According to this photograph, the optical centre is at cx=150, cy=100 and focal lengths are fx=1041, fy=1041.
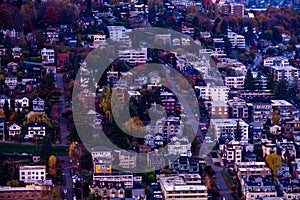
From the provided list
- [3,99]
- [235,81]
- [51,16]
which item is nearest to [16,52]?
[51,16]

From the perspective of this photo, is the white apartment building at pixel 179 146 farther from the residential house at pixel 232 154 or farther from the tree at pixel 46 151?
the tree at pixel 46 151

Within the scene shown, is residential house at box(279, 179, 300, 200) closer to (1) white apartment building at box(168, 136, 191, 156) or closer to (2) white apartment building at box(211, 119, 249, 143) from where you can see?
(1) white apartment building at box(168, 136, 191, 156)

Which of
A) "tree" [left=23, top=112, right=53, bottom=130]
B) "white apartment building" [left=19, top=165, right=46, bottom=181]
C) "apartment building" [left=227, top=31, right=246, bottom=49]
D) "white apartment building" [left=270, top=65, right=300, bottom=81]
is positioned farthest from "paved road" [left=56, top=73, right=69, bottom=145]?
"apartment building" [left=227, top=31, right=246, bottom=49]

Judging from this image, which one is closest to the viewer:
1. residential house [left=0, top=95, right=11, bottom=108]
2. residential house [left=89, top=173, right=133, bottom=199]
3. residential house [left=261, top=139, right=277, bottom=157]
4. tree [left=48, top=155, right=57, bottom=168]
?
residential house [left=89, top=173, right=133, bottom=199]

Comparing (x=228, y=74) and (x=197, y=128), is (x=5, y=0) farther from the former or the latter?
(x=197, y=128)

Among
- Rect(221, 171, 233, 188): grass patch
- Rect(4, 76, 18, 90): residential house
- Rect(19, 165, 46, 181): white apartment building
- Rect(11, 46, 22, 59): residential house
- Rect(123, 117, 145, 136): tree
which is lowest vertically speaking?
Rect(221, 171, 233, 188): grass patch

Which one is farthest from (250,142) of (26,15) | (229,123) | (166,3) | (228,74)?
(166,3)
